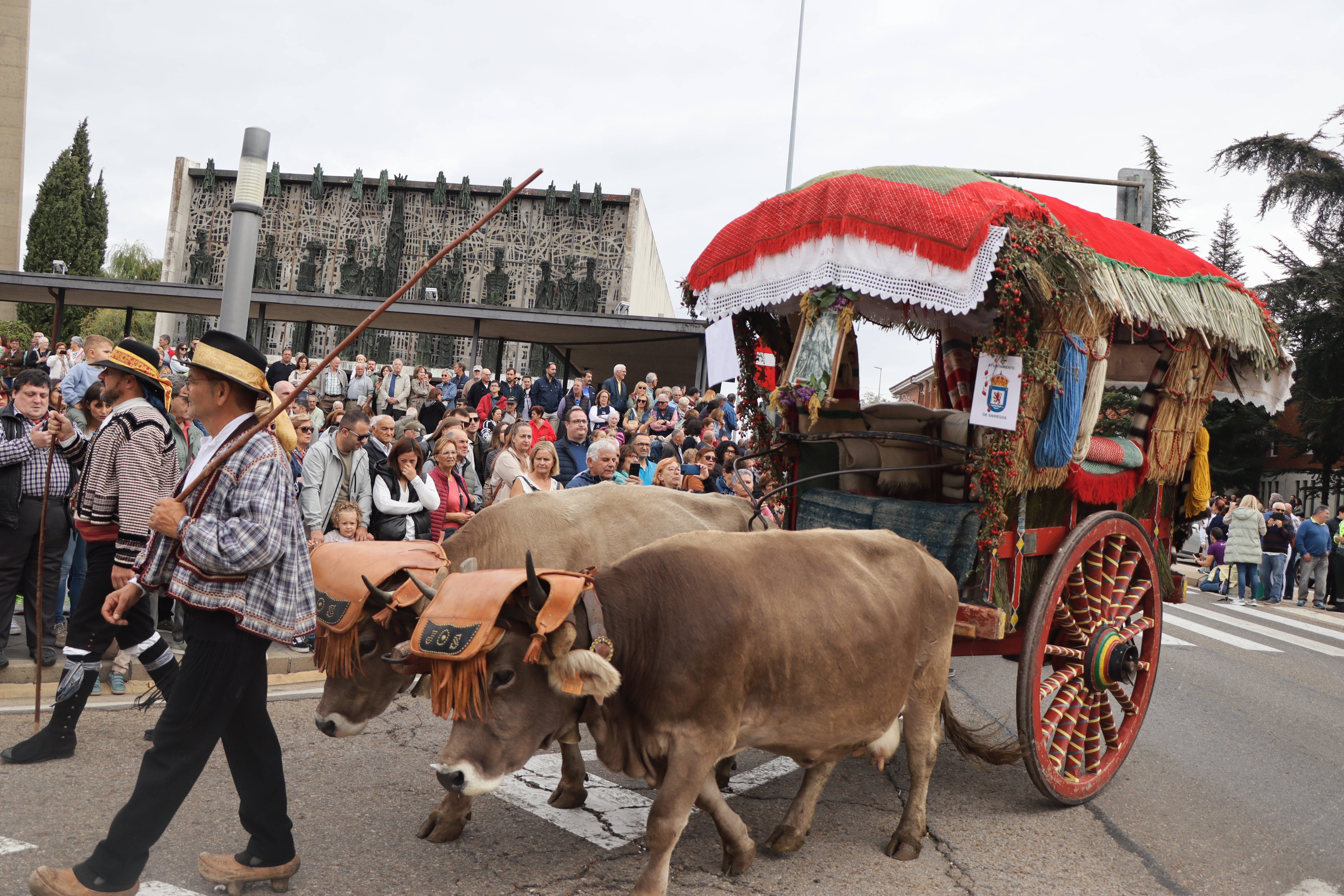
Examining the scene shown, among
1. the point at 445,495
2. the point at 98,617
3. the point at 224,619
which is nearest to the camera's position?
the point at 224,619

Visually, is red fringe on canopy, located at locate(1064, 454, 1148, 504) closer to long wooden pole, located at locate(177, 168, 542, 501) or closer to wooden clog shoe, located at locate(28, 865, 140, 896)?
long wooden pole, located at locate(177, 168, 542, 501)

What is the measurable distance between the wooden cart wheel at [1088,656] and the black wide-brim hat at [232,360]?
3.60 metres

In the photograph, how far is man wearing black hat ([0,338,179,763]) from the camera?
15.4 feet

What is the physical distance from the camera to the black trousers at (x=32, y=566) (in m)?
5.95

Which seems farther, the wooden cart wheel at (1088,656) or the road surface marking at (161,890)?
the wooden cart wheel at (1088,656)

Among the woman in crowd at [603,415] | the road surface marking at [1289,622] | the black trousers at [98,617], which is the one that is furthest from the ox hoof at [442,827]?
the road surface marking at [1289,622]

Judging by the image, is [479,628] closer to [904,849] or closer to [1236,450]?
[904,849]

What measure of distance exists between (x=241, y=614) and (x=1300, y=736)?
24.0 ft

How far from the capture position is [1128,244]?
5.17 meters

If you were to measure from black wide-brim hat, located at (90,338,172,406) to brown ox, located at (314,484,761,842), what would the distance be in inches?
72.5

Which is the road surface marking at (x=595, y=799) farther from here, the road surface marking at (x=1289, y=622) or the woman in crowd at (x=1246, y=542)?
the woman in crowd at (x=1246, y=542)

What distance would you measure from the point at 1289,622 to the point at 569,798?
14236 mm

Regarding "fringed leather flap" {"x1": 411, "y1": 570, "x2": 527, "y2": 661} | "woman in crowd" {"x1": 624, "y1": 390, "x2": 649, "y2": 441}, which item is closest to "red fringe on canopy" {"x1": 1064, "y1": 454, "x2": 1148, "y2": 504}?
"fringed leather flap" {"x1": 411, "y1": 570, "x2": 527, "y2": 661}

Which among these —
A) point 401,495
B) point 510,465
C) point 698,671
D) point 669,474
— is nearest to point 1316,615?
point 669,474
